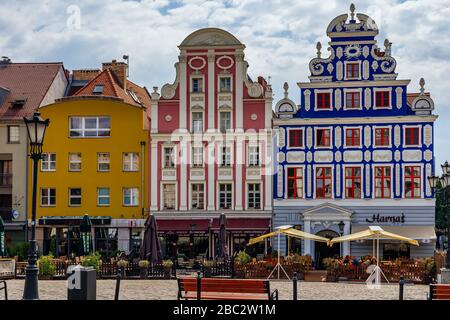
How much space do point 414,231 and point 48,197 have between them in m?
19.6

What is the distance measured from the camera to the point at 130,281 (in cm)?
3155

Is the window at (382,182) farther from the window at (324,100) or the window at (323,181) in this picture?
the window at (324,100)

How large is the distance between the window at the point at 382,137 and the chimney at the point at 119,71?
1596cm

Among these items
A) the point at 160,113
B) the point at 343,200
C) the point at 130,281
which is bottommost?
the point at 130,281

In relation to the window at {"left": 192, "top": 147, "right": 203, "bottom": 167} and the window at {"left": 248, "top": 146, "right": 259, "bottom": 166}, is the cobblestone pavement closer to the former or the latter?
the window at {"left": 248, "top": 146, "right": 259, "bottom": 166}

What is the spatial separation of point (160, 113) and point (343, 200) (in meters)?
10.6

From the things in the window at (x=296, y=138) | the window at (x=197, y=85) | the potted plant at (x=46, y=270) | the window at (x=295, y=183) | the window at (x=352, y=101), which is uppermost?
the window at (x=197, y=85)

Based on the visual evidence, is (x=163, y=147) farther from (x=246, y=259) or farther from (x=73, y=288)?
(x=73, y=288)

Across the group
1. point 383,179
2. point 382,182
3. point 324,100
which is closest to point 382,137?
point 383,179

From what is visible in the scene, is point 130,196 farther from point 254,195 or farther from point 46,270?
point 46,270

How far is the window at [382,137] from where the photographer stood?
147 ft

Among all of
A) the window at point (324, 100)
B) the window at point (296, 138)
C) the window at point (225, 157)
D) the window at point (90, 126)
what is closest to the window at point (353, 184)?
the window at point (296, 138)

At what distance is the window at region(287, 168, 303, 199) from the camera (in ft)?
150
